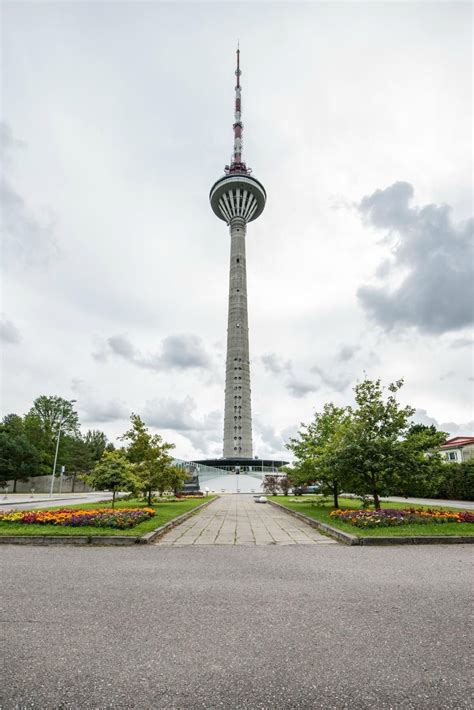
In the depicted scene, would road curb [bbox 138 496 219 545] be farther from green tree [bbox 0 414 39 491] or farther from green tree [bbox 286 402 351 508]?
green tree [bbox 0 414 39 491]

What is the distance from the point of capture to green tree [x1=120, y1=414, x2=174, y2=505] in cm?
2188

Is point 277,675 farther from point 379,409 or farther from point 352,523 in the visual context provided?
point 379,409

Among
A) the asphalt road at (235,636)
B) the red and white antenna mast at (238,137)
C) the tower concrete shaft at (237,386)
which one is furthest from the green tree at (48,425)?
the red and white antenna mast at (238,137)

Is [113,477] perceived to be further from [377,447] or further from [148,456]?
[377,447]

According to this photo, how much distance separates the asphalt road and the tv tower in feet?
290

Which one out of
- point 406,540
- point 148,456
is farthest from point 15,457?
point 406,540

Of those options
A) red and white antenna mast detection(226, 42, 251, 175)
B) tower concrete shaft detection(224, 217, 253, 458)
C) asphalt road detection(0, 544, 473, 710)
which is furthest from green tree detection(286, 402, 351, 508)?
red and white antenna mast detection(226, 42, 251, 175)

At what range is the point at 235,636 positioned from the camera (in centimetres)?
462

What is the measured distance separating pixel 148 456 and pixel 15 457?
3834 cm

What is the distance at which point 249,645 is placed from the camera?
4391 millimetres

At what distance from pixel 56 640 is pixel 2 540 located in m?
8.50

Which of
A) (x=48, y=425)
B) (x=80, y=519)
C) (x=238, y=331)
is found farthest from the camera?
(x=238, y=331)

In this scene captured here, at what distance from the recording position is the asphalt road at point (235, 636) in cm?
347

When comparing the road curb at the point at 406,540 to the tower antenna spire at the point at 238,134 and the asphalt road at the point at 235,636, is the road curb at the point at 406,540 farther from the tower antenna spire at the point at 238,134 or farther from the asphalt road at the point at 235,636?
the tower antenna spire at the point at 238,134
